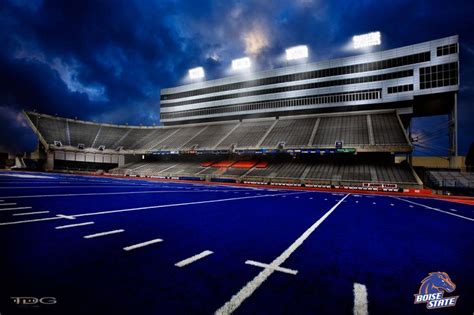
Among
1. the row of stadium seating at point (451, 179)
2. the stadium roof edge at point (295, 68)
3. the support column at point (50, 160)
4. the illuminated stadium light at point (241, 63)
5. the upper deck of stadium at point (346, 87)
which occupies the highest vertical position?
the illuminated stadium light at point (241, 63)

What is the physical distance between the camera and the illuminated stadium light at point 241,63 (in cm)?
4925

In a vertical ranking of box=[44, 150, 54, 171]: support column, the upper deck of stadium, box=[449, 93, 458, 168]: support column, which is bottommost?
box=[44, 150, 54, 171]: support column

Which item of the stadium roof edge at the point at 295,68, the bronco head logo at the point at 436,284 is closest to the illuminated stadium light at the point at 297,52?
the stadium roof edge at the point at 295,68

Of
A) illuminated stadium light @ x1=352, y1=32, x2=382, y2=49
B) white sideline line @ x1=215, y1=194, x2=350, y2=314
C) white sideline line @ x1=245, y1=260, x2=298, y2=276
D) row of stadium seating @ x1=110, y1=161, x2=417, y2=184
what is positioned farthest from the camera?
illuminated stadium light @ x1=352, y1=32, x2=382, y2=49

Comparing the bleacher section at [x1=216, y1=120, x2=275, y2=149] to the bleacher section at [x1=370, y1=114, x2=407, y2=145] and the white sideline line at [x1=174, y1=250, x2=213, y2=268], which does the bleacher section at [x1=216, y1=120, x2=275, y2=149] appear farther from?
the white sideline line at [x1=174, y1=250, x2=213, y2=268]

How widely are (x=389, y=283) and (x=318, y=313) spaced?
1.53m

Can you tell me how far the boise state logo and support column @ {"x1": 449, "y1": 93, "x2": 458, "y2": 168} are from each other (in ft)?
141

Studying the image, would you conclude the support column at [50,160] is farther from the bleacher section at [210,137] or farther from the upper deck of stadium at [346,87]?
the upper deck of stadium at [346,87]

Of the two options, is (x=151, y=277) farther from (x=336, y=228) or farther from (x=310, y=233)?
(x=336, y=228)

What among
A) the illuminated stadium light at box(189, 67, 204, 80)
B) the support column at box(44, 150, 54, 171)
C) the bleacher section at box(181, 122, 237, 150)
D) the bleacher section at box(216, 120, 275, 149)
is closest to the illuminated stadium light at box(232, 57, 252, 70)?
the illuminated stadium light at box(189, 67, 204, 80)

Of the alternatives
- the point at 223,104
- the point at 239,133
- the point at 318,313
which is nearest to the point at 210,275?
the point at 318,313

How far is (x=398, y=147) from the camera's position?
29031 millimetres

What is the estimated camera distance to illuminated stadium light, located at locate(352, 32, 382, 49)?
131ft

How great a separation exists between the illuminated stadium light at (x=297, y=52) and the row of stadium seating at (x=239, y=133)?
13.2m
